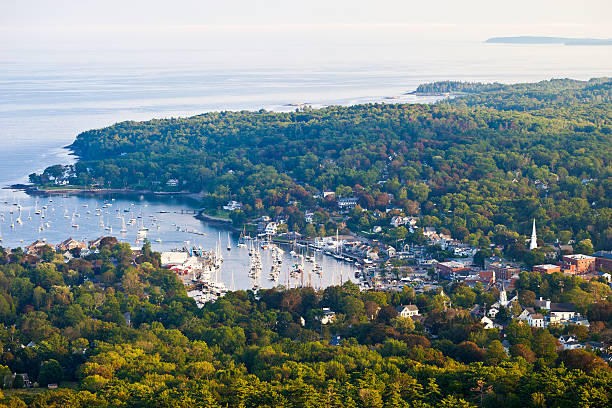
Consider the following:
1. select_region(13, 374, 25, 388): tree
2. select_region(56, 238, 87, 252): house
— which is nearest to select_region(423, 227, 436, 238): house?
select_region(56, 238, 87, 252): house

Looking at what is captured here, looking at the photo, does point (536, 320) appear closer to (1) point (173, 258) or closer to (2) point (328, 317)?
(2) point (328, 317)

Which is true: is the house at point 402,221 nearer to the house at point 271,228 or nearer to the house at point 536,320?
the house at point 271,228

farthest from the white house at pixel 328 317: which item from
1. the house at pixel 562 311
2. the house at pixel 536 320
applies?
the house at pixel 562 311

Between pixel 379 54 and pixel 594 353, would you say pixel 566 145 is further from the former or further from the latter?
pixel 379 54

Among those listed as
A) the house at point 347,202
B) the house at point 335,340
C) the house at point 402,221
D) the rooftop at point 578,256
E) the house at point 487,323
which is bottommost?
the house at point 335,340

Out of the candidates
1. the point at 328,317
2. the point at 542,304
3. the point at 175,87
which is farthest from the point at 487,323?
the point at 175,87

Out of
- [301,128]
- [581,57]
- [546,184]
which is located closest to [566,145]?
[546,184]
